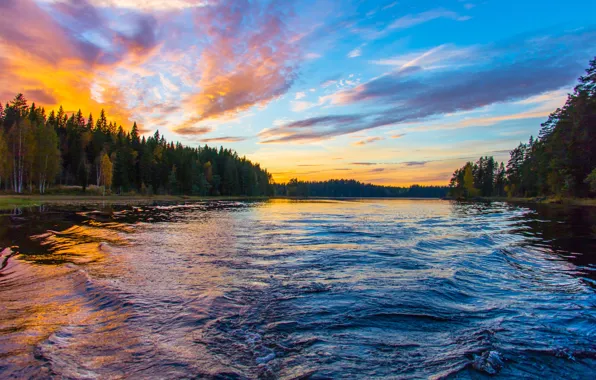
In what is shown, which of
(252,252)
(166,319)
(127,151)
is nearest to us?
(166,319)

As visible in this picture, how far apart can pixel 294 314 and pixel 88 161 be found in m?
126

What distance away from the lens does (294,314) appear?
749cm

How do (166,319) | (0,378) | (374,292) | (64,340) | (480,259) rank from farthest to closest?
(480,259) → (374,292) → (166,319) → (64,340) → (0,378)

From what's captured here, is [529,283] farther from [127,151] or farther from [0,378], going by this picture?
[127,151]

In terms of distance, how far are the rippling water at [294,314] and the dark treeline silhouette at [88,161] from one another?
76820mm

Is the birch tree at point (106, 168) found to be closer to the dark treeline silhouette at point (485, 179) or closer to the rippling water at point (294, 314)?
the rippling water at point (294, 314)

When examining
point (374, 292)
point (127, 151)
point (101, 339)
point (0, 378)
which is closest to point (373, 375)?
point (374, 292)

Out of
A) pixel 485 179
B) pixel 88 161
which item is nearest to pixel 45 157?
pixel 88 161

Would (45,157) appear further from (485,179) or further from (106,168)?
(485,179)

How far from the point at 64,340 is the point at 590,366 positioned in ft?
30.6

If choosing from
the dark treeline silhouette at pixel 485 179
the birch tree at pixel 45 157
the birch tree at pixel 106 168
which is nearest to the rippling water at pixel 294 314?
the birch tree at pixel 45 157

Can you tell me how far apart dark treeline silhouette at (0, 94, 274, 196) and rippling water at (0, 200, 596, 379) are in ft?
252

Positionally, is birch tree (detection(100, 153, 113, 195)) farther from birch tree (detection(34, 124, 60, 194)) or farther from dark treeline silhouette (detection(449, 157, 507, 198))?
dark treeline silhouette (detection(449, 157, 507, 198))

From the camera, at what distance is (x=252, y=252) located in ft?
51.1
